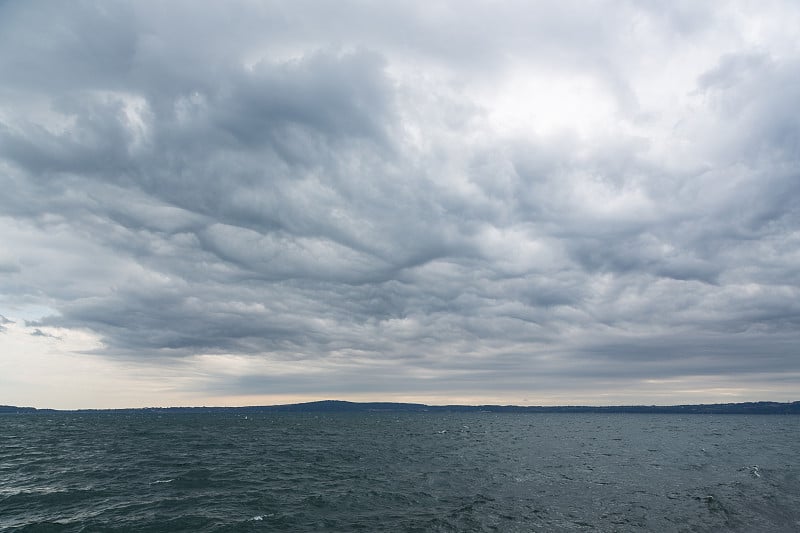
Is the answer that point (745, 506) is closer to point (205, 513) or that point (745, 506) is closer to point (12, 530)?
point (205, 513)

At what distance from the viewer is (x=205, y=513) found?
116 ft

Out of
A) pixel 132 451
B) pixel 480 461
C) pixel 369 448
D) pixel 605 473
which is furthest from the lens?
pixel 369 448

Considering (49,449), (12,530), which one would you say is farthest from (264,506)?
(49,449)

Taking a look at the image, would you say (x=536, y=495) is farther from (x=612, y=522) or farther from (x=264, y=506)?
(x=264, y=506)

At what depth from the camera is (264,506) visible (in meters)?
37.7

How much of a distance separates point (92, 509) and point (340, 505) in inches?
783

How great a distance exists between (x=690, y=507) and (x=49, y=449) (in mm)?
96150

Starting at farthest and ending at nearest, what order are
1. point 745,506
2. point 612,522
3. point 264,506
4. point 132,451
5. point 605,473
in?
point 132,451, point 605,473, point 745,506, point 264,506, point 612,522

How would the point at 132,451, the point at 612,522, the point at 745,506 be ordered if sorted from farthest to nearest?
the point at 132,451, the point at 745,506, the point at 612,522

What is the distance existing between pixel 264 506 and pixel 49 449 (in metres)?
65.5

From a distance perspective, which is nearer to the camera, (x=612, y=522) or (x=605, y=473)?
(x=612, y=522)

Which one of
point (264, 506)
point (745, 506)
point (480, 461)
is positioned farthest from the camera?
point (480, 461)

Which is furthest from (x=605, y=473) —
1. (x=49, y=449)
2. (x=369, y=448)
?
(x=49, y=449)

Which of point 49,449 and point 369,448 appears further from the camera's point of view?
point 369,448
